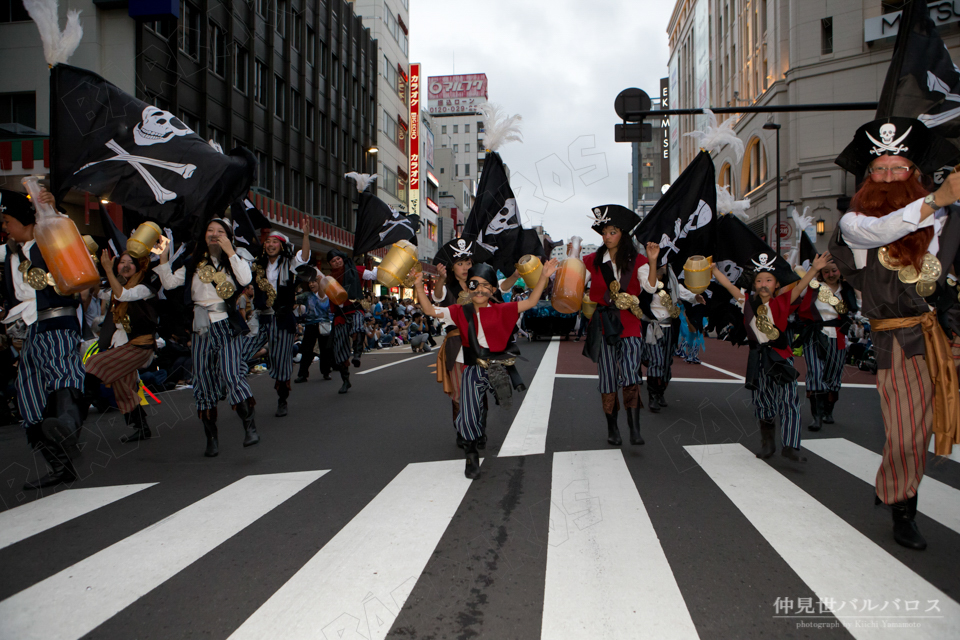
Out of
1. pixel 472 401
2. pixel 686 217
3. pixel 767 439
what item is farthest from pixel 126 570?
pixel 686 217

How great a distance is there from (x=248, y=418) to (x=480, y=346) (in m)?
2.36

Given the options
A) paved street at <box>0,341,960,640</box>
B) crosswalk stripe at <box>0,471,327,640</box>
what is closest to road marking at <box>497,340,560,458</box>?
paved street at <box>0,341,960,640</box>

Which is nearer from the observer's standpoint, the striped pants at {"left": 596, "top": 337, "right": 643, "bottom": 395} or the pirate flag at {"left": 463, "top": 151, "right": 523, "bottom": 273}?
the striped pants at {"left": 596, "top": 337, "right": 643, "bottom": 395}

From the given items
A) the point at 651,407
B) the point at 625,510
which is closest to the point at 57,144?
the point at 625,510

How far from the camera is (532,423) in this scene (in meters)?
6.76

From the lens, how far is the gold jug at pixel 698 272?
6.03 meters

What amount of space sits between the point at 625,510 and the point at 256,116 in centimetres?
2621

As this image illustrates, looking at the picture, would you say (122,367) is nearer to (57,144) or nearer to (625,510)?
(57,144)

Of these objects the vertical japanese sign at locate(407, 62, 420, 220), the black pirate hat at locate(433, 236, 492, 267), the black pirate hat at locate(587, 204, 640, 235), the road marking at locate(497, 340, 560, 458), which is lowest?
the road marking at locate(497, 340, 560, 458)

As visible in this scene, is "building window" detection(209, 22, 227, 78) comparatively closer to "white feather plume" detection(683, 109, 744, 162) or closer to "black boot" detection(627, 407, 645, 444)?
"white feather plume" detection(683, 109, 744, 162)

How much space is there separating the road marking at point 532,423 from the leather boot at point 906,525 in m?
2.72

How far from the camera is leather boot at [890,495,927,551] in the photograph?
3.16 m

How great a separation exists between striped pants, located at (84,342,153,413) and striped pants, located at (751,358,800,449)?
568 centimetres

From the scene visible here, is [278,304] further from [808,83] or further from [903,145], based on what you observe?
[808,83]
